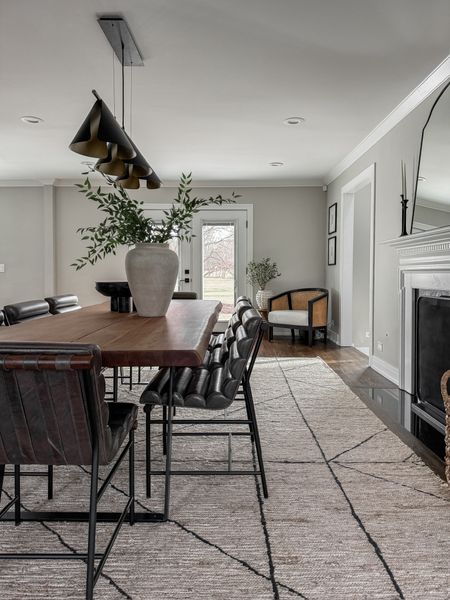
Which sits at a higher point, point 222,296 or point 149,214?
point 149,214

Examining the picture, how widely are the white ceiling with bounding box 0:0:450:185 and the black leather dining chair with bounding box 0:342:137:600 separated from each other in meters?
2.14

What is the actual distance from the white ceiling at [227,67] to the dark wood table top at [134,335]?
1.67 metres

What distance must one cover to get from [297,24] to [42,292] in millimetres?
6014

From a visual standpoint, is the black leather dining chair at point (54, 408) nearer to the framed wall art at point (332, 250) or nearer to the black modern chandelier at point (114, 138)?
the black modern chandelier at point (114, 138)

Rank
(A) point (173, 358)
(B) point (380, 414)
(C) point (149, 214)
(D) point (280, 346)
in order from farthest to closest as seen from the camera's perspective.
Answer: (C) point (149, 214) → (D) point (280, 346) → (B) point (380, 414) → (A) point (173, 358)

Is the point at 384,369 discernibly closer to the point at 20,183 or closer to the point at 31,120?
the point at 31,120

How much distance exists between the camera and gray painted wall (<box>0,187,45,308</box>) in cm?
739

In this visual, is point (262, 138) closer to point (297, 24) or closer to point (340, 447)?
point (297, 24)

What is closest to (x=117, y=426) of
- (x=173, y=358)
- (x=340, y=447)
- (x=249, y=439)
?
(x=173, y=358)

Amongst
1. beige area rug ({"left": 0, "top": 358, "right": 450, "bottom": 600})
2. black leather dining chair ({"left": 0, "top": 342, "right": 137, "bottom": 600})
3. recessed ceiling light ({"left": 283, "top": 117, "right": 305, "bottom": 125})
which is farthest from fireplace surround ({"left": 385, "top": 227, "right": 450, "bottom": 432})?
black leather dining chair ({"left": 0, "top": 342, "right": 137, "bottom": 600})

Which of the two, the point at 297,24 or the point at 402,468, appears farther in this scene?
the point at 297,24

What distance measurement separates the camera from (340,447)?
2.62 meters

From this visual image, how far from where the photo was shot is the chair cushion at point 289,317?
21.0 ft

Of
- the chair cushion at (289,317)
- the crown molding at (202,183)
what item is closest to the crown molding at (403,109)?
the crown molding at (202,183)
